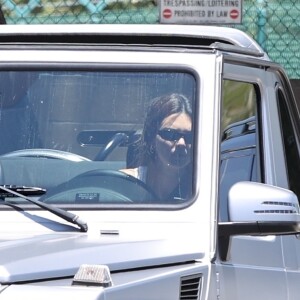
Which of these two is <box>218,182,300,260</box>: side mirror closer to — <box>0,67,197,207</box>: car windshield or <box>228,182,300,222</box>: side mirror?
<box>228,182,300,222</box>: side mirror

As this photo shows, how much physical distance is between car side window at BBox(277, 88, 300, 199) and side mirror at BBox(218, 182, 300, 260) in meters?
0.85

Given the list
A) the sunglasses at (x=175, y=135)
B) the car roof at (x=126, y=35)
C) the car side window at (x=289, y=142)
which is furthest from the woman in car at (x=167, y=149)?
the car side window at (x=289, y=142)

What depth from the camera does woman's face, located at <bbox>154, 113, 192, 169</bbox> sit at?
3.37 m

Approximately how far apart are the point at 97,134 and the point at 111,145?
64 millimetres

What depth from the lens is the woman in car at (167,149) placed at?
10.9ft

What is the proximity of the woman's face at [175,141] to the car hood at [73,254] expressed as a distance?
0.38 m

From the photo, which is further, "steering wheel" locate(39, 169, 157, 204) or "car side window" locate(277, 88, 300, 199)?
"car side window" locate(277, 88, 300, 199)

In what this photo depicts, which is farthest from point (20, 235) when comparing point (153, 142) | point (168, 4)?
point (168, 4)

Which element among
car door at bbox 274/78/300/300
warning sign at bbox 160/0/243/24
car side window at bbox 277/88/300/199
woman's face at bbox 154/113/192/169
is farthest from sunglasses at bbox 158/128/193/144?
warning sign at bbox 160/0/243/24

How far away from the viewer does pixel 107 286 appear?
8.27 ft

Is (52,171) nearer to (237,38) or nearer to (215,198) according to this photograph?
(215,198)

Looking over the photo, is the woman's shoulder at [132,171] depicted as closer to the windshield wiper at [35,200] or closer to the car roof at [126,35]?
the windshield wiper at [35,200]

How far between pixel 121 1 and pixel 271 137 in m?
4.46

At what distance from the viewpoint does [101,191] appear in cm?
335
